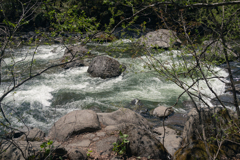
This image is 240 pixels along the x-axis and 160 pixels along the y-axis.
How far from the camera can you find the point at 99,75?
419 inches

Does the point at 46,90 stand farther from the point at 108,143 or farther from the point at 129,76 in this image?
the point at 108,143

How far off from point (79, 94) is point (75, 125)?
3.77m

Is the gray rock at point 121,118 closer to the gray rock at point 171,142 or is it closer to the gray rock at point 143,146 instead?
the gray rock at point 171,142

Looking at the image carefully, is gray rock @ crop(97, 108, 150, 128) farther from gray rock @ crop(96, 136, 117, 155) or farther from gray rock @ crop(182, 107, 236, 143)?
gray rock @ crop(182, 107, 236, 143)

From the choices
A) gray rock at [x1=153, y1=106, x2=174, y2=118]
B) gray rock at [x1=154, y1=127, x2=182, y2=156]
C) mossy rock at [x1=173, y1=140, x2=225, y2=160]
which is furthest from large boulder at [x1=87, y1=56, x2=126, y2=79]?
mossy rock at [x1=173, y1=140, x2=225, y2=160]

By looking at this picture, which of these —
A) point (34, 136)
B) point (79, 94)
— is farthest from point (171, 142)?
point (79, 94)

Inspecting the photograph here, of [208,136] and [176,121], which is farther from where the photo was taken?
[176,121]

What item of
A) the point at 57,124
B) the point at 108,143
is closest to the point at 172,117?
the point at 108,143

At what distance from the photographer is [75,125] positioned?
520 cm

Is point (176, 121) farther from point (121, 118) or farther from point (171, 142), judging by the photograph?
point (121, 118)

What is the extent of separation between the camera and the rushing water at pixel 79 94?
293 inches

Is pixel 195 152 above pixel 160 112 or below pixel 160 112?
above

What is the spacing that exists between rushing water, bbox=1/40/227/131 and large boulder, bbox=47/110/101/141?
142cm

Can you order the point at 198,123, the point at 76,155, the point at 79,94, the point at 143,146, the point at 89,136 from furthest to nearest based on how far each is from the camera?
1. the point at 79,94
2. the point at 89,136
3. the point at 198,123
4. the point at 143,146
5. the point at 76,155
